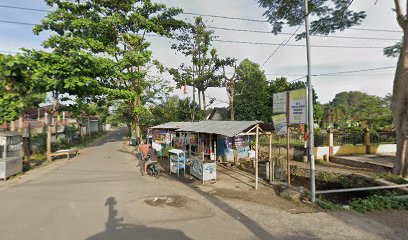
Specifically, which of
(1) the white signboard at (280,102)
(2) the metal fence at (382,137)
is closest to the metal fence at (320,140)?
(2) the metal fence at (382,137)

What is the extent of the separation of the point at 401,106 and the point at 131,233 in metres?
12.8

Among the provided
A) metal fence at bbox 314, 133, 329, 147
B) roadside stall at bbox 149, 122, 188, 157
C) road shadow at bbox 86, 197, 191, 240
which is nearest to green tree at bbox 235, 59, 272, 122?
roadside stall at bbox 149, 122, 188, 157

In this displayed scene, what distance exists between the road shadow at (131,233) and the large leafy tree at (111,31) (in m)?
13.9

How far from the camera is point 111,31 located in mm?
23188

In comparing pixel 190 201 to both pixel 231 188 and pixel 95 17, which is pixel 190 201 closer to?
pixel 231 188

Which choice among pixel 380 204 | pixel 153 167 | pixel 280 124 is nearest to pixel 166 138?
pixel 153 167

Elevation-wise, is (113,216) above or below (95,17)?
below

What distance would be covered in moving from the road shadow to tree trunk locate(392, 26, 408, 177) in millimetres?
11563

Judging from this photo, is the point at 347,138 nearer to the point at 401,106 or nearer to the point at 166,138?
the point at 401,106

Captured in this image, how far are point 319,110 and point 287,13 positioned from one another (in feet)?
80.1

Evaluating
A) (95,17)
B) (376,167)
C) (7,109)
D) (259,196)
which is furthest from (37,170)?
(376,167)

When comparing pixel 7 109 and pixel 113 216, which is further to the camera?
pixel 7 109

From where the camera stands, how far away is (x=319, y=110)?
1398 inches

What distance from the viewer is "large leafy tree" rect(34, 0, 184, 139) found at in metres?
19.6
